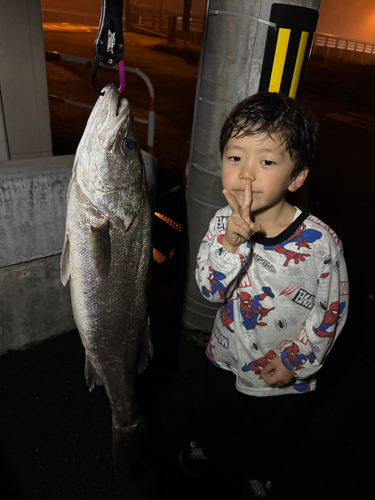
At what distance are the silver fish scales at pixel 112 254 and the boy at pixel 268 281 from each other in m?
0.44

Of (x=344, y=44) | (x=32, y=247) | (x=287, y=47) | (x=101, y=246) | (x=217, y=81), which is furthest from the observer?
(x=344, y=44)

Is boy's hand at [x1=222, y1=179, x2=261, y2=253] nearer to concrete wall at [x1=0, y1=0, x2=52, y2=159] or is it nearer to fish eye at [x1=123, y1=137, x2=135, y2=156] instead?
fish eye at [x1=123, y1=137, x2=135, y2=156]

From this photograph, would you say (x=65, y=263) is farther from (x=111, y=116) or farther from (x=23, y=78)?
(x=23, y=78)

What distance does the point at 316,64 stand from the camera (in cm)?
3203

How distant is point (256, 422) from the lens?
256 cm

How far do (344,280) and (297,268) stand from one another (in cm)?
28

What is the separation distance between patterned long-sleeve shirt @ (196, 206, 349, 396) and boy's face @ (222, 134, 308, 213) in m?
0.26

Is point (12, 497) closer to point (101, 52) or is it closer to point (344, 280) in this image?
point (344, 280)

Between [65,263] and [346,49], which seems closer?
[65,263]

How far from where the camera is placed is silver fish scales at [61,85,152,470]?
194cm

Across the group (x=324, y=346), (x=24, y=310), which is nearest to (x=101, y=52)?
(x=324, y=346)

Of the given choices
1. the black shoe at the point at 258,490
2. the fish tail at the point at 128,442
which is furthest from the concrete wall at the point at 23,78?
the black shoe at the point at 258,490

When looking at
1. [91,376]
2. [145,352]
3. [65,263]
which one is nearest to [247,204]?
[65,263]

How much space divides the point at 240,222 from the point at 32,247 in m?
2.28
